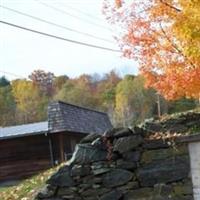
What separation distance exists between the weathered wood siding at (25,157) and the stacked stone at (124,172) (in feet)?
58.1

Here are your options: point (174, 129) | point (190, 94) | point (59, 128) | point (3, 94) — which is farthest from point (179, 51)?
point (3, 94)

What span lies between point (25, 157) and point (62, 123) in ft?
8.78

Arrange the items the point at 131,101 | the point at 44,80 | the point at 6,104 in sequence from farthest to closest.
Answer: the point at 131,101, the point at 44,80, the point at 6,104

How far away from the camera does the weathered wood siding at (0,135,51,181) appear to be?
98.3 feet

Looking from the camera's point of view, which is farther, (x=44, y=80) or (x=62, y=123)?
(x=44, y=80)

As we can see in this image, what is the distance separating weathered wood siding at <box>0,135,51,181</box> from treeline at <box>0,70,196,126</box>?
1562 inches

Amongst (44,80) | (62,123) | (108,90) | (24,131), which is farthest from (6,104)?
(62,123)

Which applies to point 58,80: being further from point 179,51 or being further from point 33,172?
point 179,51

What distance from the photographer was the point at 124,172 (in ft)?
39.2

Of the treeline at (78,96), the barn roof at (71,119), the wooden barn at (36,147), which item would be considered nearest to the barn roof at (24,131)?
the wooden barn at (36,147)

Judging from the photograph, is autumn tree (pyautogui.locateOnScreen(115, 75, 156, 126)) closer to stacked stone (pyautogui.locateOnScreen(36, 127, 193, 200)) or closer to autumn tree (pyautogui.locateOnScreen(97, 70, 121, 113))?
autumn tree (pyautogui.locateOnScreen(97, 70, 121, 113))

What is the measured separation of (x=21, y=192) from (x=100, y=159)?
9.87 feet

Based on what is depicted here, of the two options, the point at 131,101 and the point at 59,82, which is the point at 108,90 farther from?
the point at 59,82

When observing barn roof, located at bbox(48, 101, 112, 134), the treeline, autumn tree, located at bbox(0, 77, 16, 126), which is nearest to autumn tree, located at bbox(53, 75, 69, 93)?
the treeline
